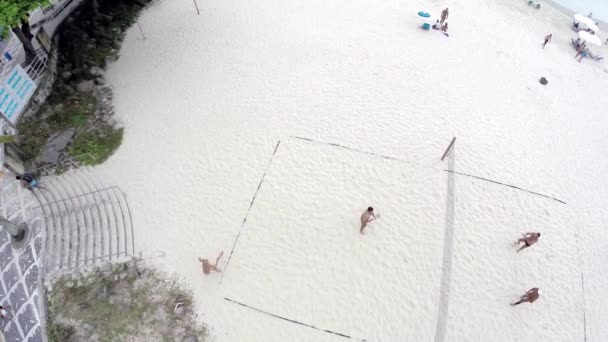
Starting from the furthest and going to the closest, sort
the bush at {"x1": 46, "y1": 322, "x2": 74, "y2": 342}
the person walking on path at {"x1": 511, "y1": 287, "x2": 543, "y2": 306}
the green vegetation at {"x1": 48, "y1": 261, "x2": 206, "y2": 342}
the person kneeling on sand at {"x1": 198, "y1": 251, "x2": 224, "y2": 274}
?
the person kneeling on sand at {"x1": 198, "y1": 251, "x2": 224, "y2": 274} < the person walking on path at {"x1": 511, "y1": 287, "x2": 543, "y2": 306} < the green vegetation at {"x1": 48, "y1": 261, "x2": 206, "y2": 342} < the bush at {"x1": 46, "y1": 322, "x2": 74, "y2": 342}

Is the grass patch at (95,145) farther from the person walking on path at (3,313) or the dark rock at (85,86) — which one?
the person walking on path at (3,313)

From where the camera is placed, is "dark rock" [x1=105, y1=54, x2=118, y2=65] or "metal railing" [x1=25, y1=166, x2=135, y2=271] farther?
"dark rock" [x1=105, y1=54, x2=118, y2=65]

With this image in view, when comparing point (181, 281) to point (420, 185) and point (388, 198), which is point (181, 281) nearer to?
point (388, 198)

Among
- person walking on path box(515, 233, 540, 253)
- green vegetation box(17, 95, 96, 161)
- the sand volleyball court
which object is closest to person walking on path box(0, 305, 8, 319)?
green vegetation box(17, 95, 96, 161)

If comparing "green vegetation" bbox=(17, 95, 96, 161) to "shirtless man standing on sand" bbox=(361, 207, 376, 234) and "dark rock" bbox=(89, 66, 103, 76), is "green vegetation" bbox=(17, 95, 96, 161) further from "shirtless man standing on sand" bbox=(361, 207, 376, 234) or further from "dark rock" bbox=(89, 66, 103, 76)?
"shirtless man standing on sand" bbox=(361, 207, 376, 234)

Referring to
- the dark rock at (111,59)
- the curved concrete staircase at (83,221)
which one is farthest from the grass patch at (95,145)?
the dark rock at (111,59)

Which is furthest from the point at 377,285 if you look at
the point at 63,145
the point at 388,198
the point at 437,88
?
the point at 63,145
